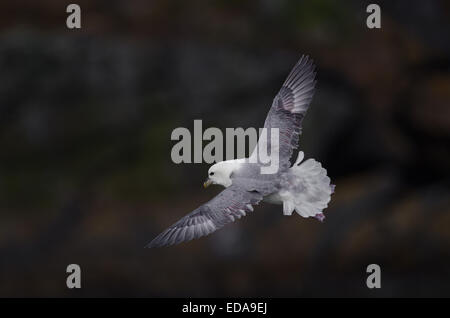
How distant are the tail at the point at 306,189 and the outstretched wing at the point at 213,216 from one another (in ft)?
1.47

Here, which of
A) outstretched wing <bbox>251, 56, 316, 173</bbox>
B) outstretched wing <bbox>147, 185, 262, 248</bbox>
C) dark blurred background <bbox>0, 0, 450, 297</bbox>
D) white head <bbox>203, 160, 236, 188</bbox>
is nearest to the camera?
outstretched wing <bbox>147, 185, 262, 248</bbox>

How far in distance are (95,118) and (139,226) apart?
1.81 metres

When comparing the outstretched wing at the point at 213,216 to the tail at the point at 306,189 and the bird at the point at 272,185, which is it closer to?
the bird at the point at 272,185

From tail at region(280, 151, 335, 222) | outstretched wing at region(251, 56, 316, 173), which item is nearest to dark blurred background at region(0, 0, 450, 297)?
outstretched wing at region(251, 56, 316, 173)

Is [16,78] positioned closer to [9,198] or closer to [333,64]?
[9,198]

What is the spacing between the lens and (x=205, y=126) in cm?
1288

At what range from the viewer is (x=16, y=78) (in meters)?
13.6

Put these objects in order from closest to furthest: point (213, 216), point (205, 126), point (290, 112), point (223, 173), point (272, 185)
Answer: point (213, 216) → point (272, 185) → point (223, 173) → point (290, 112) → point (205, 126)

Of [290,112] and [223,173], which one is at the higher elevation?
[290,112]

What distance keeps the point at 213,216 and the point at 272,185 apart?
23.6 inches

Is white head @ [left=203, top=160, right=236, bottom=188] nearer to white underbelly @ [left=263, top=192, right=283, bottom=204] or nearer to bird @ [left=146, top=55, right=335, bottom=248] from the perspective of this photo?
bird @ [left=146, top=55, right=335, bottom=248]

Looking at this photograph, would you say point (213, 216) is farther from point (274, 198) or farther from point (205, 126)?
point (205, 126)

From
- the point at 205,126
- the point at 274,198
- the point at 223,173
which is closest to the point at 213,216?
the point at 223,173

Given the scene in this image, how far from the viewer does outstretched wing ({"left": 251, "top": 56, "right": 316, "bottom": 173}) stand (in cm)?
785
